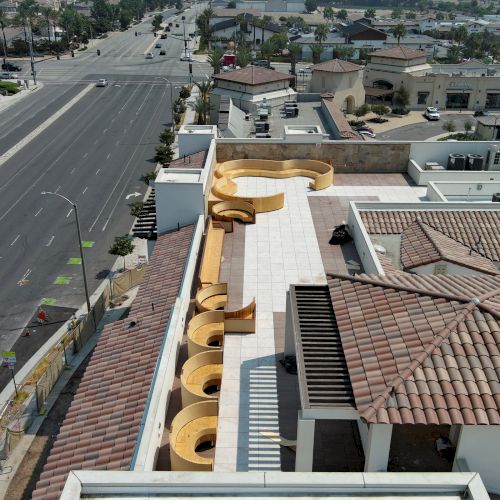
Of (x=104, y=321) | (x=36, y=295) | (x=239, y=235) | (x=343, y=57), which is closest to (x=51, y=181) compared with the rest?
(x=36, y=295)

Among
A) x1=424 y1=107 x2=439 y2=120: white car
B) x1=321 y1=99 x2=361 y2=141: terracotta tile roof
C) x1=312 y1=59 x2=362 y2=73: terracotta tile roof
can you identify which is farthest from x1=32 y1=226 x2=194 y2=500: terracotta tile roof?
x1=424 y1=107 x2=439 y2=120: white car

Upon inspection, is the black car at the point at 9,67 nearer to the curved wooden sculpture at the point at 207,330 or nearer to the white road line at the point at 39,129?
the white road line at the point at 39,129

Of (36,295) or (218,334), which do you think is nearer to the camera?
(218,334)

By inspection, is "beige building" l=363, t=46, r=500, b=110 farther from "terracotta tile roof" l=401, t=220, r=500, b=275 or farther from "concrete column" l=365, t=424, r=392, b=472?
"concrete column" l=365, t=424, r=392, b=472

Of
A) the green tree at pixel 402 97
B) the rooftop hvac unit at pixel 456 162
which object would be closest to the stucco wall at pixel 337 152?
the rooftop hvac unit at pixel 456 162

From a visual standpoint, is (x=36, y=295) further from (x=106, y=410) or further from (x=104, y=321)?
(x=106, y=410)

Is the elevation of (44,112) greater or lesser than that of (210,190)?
lesser

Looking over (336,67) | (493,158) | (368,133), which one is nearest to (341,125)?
(493,158)
